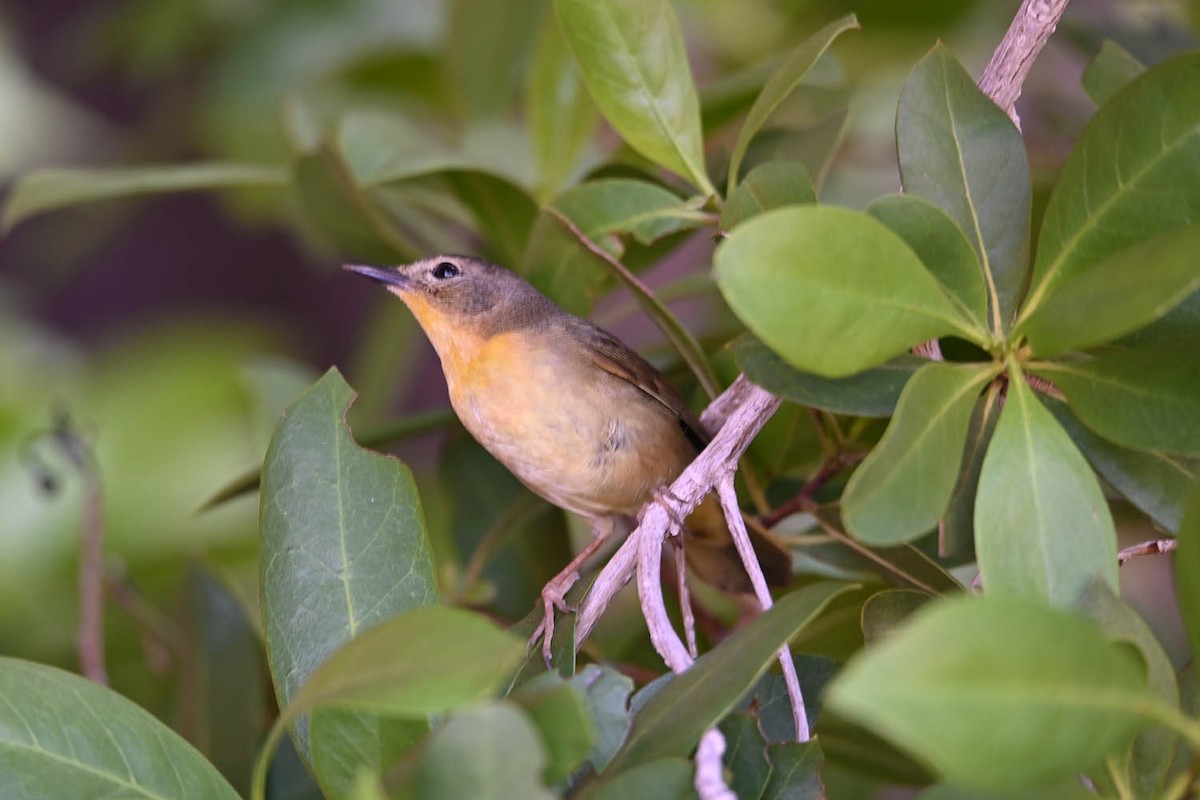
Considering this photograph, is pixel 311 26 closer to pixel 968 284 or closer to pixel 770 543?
pixel 770 543

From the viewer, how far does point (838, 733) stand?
5.65ft

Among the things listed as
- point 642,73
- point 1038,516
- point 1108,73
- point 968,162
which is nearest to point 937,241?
point 968,162

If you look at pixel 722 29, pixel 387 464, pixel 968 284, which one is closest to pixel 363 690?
pixel 387 464

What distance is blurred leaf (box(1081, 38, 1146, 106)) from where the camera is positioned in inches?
63.1

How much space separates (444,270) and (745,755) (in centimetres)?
133

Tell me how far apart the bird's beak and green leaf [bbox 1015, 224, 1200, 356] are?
140 centimetres

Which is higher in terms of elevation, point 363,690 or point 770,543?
point 363,690

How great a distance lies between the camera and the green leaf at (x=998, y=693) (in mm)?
745

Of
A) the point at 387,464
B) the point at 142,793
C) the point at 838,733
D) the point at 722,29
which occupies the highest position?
the point at 722,29

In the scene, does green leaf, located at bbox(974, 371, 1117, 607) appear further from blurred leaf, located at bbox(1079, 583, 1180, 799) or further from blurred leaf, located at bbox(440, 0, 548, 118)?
blurred leaf, located at bbox(440, 0, 548, 118)

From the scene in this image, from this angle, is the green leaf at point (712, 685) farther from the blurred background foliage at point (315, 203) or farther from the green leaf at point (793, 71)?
the blurred background foliage at point (315, 203)

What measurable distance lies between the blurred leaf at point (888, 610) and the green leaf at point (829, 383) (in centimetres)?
21

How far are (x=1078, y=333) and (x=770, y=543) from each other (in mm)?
753

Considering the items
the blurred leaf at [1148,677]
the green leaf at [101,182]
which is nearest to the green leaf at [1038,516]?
the blurred leaf at [1148,677]
